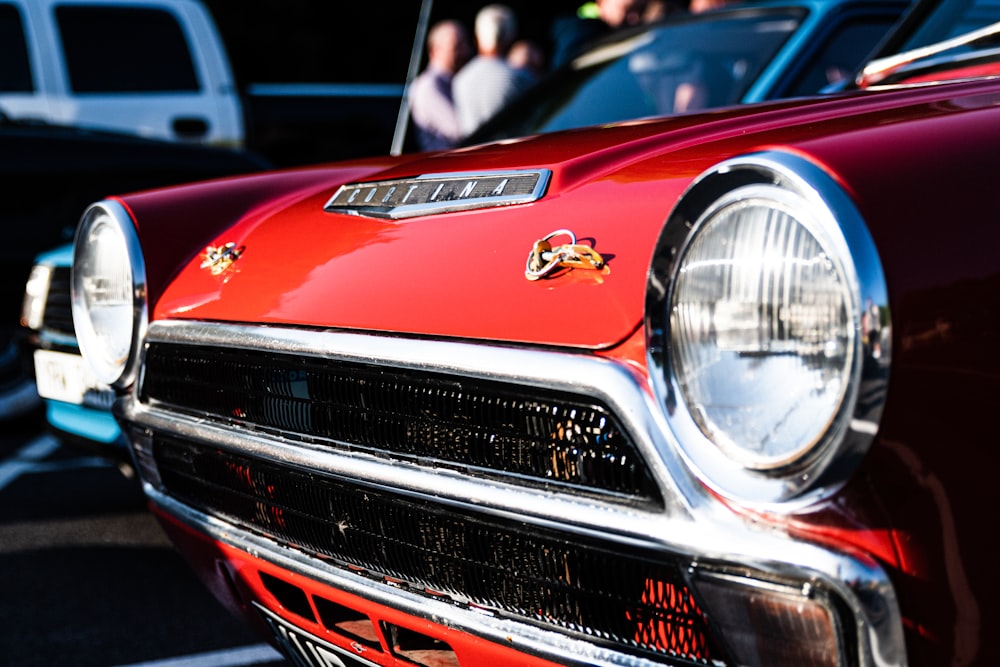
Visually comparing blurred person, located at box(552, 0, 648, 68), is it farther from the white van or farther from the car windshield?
the white van

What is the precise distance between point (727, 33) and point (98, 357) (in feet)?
6.16

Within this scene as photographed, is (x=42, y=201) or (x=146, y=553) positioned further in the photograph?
(x=42, y=201)

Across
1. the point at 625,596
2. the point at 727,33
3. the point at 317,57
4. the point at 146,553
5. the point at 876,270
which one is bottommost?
the point at 146,553

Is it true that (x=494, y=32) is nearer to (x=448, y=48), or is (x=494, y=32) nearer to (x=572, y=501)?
(x=448, y=48)

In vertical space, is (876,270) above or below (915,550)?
above

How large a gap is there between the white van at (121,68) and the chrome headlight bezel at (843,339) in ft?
20.6

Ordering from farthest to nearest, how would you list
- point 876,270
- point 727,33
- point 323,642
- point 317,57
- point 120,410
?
1. point 317,57
2. point 727,33
3. point 120,410
4. point 323,642
5. point 876,270

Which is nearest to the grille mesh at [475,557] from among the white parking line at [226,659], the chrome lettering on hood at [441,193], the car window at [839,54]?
the chrome lettering on hood at [441,193]

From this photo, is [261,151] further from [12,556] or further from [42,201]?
[12,556]

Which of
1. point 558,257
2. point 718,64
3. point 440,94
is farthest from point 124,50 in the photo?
point 558,257

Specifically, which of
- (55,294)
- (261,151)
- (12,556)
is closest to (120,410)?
(55,294)

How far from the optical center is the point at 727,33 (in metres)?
3.07

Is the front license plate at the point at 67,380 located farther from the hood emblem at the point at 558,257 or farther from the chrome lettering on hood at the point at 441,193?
the hood emblem at the point at 558,257

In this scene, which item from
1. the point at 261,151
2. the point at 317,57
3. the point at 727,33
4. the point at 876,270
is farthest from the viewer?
the point at 317,57
